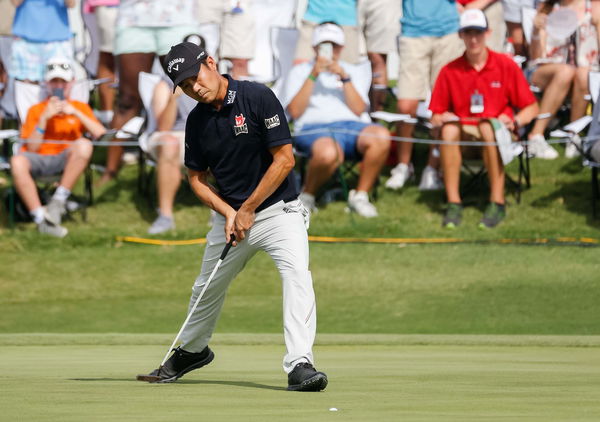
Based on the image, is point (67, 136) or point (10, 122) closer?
point (67, 136)

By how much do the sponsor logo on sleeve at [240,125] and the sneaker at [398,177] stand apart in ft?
28.9

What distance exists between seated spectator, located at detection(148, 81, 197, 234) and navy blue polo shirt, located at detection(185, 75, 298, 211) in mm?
7377

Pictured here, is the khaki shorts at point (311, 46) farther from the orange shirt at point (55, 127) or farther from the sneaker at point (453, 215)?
the orange shirt at point (55, 127)

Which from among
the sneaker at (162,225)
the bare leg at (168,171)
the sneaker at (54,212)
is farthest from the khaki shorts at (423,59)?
the sneaker at (54,212)

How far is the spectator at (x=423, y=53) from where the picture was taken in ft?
50.2

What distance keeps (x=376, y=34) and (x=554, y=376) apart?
9.98 meters

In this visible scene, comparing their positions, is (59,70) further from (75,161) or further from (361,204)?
(361,204)


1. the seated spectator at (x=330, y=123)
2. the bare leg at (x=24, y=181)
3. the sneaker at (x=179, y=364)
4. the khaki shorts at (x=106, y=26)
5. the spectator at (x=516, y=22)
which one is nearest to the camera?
the sneaker at (x=179, y=364)

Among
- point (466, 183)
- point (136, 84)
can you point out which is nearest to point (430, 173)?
point (466, 183)

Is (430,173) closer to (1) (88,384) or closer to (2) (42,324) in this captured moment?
(2) (42,324)

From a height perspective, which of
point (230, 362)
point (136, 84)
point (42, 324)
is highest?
point (136, 84)

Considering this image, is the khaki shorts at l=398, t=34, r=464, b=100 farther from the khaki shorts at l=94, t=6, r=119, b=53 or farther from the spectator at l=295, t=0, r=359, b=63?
the khaki shorts at l=94, t=6, r=119, b=53

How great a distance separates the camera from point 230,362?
840 cm

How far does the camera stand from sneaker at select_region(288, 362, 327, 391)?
623 cm
